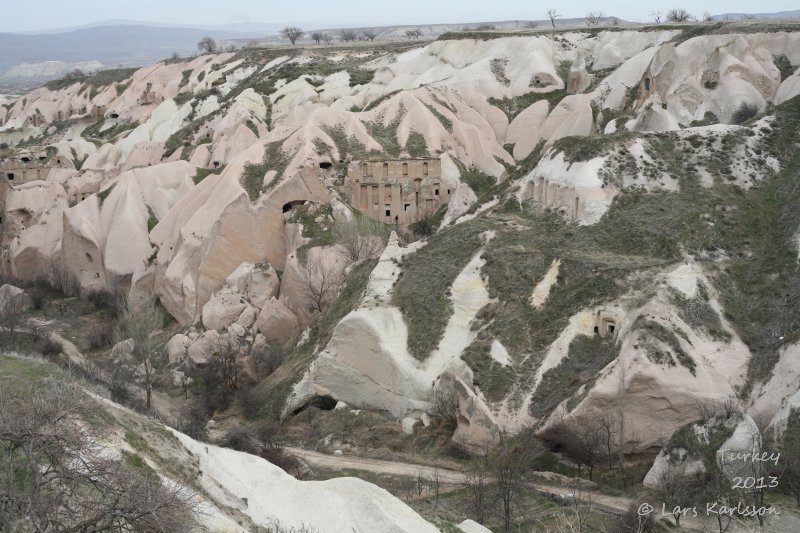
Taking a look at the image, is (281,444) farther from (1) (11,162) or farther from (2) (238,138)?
(1) (11,162)

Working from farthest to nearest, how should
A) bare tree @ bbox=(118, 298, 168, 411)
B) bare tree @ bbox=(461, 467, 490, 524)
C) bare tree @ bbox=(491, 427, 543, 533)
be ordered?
1. bare tree @ bbox=(118, 298, 168, 411)
2. bare tree @ bbox=(461, 467, 490, 524)
3. bare tree @ bbox=(491, 427, 543, 533)

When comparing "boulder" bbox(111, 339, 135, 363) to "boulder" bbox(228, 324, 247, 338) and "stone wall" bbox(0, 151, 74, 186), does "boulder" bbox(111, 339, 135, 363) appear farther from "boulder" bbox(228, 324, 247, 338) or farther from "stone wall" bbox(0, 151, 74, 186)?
"stone wall" bbox(0, 151, 74, 186)

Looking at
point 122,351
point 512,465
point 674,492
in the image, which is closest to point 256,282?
point 122,351

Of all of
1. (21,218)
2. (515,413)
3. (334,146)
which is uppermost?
(334,146)

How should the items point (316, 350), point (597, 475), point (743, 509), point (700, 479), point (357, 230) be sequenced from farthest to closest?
point (357, 230)
point (316, 350)
point (597, 475)
point (700, 479)
point (743, 509)

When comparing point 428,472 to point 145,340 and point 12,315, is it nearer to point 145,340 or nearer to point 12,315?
point 145,340

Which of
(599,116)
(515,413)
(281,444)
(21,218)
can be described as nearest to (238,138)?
(21,218)

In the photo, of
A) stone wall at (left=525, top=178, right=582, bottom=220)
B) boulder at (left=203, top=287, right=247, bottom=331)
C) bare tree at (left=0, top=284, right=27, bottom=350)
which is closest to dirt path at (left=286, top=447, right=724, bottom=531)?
stone wall at (left=525, top=178, right=582, bottom=220)
